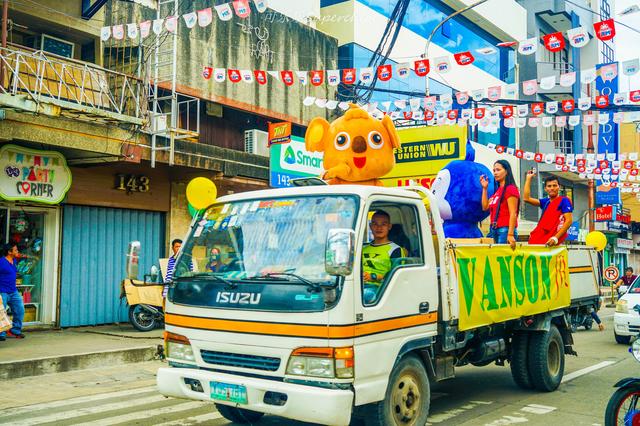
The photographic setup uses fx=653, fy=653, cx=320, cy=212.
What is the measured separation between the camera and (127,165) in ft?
43.2

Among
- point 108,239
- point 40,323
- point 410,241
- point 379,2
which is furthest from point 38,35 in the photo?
point 379,2

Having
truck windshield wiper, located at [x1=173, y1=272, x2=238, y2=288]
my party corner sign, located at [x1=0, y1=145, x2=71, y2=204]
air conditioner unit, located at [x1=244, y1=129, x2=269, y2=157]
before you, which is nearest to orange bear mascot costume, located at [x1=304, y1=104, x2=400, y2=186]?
truck windshield wiper, located at [x1=173, y1=272, x2=238, y2=288]

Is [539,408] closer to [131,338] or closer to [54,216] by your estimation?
[131,338]

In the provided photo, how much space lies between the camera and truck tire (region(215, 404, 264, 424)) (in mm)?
6036

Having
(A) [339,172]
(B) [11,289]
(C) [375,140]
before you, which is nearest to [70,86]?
(B) [11,289]

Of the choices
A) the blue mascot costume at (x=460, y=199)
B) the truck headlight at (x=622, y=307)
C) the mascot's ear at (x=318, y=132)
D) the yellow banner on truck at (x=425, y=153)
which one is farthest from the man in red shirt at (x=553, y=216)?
the truck headlight at (x=622, y=307)

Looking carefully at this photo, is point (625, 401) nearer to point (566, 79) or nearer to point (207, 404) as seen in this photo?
point (207, 404)

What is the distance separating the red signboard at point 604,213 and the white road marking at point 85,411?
111 ft

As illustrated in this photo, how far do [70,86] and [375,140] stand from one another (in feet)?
21.7

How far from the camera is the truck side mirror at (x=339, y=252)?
4.33 metres

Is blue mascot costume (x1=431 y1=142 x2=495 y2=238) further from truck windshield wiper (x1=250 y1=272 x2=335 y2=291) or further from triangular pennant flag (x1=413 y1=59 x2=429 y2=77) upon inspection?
→ triangular pennant flag (x1=413 y1=59 x2=429 y2=77)

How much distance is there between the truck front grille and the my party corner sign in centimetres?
733

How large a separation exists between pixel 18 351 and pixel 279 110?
1003 cm

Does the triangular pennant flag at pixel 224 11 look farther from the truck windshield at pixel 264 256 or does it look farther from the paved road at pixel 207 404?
the truck windshield at pixel 264 256
